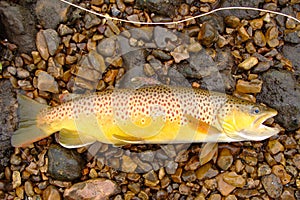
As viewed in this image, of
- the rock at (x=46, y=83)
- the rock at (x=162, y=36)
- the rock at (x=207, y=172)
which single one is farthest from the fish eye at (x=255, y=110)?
the rock at (x=46, y=83)

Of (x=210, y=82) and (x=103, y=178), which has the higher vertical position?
(x=210, y=82)

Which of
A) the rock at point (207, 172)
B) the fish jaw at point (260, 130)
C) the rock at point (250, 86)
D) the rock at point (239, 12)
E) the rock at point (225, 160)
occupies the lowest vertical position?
the rock at point (207, 172)

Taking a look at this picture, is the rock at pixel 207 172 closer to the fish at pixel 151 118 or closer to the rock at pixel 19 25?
the fish at pixel 151 118

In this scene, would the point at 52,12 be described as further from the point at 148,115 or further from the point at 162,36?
the point at 148,115

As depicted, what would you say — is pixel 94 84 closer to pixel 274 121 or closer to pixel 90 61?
pixel 90 61

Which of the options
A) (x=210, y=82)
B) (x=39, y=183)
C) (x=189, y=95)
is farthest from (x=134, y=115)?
(x=39, y=183)

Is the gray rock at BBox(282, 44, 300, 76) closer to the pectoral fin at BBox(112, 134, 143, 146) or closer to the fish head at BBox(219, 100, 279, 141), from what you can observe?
the fish head at BBox(219, 100, 279, 141)

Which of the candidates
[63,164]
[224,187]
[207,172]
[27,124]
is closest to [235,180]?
[224,187]
